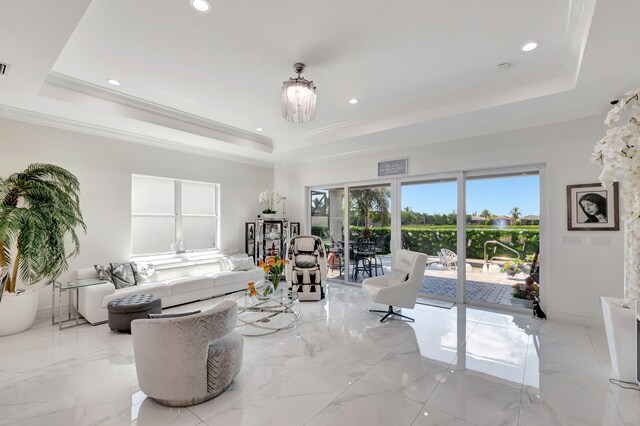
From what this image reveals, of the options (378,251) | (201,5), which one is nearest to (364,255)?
(378,251)

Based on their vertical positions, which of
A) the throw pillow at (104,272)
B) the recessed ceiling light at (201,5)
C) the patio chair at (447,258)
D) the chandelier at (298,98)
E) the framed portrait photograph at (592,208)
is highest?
the recessed ceiling light at (201,5)

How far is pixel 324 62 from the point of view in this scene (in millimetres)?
3051

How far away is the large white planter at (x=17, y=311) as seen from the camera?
3479mm

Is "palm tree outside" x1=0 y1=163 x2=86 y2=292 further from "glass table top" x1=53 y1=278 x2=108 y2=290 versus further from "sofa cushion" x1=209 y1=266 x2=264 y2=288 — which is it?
"sofa cushion" x1=209 y1=266 x2=264 y2=288

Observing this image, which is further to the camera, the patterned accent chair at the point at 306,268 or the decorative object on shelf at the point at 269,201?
Result: the decorative object on shelf at the point at 269,201

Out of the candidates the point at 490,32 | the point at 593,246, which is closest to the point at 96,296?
the point at 490,32

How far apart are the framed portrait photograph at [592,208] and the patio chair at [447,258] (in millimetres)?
1608

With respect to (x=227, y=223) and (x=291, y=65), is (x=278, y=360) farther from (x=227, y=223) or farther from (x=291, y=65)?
(x=227, y=223)

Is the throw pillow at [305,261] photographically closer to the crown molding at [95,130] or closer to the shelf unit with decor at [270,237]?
the shelf unit with decor at [270,237]

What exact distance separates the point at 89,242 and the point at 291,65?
4.09m

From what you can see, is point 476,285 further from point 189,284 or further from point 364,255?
point 189,284

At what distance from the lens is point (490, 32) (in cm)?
256

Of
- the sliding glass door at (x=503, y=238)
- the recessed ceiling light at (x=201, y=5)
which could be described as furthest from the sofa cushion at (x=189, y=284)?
the sliding glass door at (x=503, y=238)

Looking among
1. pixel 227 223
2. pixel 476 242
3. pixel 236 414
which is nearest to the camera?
pixel 236 414
